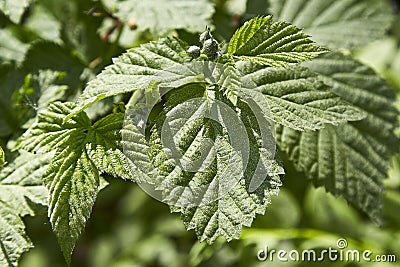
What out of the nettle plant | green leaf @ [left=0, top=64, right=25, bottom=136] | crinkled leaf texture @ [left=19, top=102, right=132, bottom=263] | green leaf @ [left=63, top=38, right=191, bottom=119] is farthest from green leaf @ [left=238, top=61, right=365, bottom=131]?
green leaf @ [left=0, top=64, right=25, bottom=136]

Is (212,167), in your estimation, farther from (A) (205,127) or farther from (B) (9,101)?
(B) (9,101)

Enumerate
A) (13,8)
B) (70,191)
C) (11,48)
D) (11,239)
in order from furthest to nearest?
(11,48) → (13,8) → (11,239) → (70,191)

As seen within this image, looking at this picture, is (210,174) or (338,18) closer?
(210,174)

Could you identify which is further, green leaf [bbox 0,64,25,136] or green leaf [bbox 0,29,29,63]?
green leaf [bbox 0,29,29,63]

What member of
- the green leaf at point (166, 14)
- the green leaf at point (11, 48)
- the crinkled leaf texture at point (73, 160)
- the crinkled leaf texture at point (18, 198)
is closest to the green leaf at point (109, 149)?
the crinkled leaf texture at point (73, 160)

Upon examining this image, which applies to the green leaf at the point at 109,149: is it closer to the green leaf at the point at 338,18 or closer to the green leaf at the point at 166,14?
the green leaf at the point at 166,14

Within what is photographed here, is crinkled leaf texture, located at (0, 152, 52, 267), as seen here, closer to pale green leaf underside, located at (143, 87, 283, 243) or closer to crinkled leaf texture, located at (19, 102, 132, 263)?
crinkled leaf texture, located at (19, 102, 132, 263)

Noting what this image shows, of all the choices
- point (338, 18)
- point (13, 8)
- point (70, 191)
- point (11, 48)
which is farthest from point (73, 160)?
point (338, 18)
